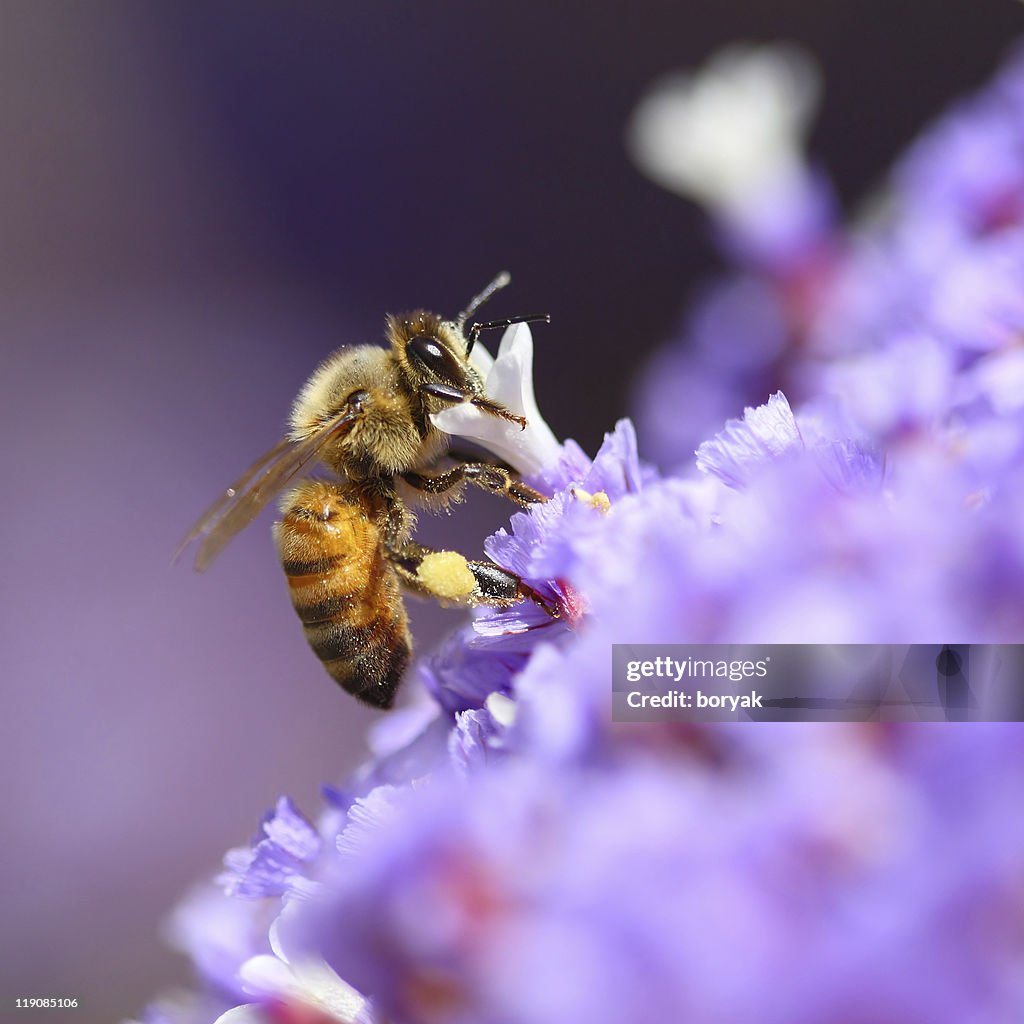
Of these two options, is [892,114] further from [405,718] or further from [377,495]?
[405,718]

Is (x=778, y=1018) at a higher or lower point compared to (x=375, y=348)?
lower

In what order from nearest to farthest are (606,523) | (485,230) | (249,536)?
1. (606,523)
2. (485,230)
3. (249,536)

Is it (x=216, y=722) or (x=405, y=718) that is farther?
(x=216, y=722)

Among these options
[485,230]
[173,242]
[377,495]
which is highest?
[173,242]

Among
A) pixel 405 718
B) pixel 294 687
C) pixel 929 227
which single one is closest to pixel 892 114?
pixel 929 227

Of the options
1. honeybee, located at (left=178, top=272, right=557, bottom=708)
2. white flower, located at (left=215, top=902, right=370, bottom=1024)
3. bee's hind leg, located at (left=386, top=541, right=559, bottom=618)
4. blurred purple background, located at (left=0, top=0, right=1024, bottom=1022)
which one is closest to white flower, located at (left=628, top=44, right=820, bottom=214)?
blurred purple background, located at (left=0, top=0, right=1024, bottom=1022)

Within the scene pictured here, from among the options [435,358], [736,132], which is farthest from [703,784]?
[736,132]

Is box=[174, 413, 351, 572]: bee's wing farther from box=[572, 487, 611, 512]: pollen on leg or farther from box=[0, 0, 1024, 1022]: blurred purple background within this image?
box=[0, 0, 1024, 1022]: blurred purple background

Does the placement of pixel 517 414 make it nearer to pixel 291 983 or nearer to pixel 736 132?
pixel 291 983
